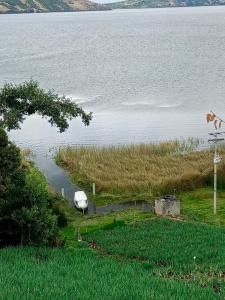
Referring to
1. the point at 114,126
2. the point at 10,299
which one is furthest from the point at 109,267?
the point at 114,126

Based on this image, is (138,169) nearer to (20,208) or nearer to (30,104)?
(30,104)

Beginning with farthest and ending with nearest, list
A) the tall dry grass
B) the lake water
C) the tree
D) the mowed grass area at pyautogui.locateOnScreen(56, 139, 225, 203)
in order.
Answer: the lake water, the tall dry grass, the mowed grass area at pyautogui.locateOnScreen(56, 139, 225, 203), the tree

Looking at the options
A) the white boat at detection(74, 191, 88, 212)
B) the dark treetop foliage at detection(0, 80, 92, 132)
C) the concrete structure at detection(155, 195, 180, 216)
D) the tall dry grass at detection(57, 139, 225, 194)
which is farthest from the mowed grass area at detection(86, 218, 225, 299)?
the tall dry grass at detection(57, 139, 225, 194)

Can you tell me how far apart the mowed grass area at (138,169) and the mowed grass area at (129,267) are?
27.5ft

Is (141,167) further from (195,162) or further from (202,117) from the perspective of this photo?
(202,117)

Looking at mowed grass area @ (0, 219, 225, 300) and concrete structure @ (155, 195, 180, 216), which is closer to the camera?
mowed grass area @ (0, 219, 225, 300)

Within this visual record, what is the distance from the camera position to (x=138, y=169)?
36.8 m

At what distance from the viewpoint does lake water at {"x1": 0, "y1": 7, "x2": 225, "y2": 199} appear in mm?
54938

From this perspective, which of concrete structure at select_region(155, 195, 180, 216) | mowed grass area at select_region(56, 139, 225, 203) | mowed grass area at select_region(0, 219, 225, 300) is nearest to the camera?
mowed grass area at select_region(0, 219, 225, 300)

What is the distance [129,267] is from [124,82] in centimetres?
7076

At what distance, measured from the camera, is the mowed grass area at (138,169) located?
3384 cm

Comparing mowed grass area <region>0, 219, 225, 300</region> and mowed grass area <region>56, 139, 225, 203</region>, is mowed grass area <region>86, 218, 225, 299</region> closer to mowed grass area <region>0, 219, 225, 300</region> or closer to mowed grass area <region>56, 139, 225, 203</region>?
mowed grass area <region>0, 219, 225, 300</region>

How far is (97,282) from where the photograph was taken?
12.1 meters

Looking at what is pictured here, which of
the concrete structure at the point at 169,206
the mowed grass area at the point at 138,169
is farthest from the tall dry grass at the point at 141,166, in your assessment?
the concrete structure at the point at 169,206
